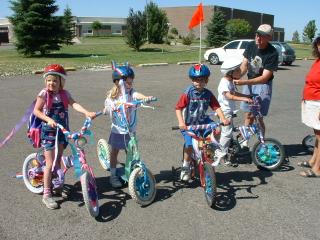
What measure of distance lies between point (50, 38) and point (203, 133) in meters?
27.1

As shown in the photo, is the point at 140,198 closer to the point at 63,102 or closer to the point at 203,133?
the point at 203,133

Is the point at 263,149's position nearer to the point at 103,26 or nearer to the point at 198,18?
the point at 198,18

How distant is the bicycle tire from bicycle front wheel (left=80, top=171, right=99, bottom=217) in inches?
36.6

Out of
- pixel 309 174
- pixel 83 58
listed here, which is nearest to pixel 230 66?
pixel 309 174

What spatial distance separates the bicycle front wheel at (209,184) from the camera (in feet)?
14.3

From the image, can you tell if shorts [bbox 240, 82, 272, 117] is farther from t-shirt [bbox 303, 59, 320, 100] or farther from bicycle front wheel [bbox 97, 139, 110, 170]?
bicycle front wheel [bbox 97, 139, 110, 170]

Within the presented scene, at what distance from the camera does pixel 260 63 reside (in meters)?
6.05

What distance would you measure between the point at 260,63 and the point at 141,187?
278 cm

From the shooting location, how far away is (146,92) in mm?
12812

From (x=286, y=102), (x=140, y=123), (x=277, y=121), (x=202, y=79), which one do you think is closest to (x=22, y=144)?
(x=140, y=123)

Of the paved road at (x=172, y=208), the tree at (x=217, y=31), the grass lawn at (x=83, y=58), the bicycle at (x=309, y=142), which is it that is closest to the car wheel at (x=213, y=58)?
the grass lawn at (x=83, y=58)

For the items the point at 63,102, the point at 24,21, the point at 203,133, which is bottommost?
the point at 203,133

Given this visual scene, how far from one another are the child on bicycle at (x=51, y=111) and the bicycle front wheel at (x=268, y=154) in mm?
2584

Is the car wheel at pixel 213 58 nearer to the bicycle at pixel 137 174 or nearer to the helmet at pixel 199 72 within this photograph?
the helmet at pixel 199 72
